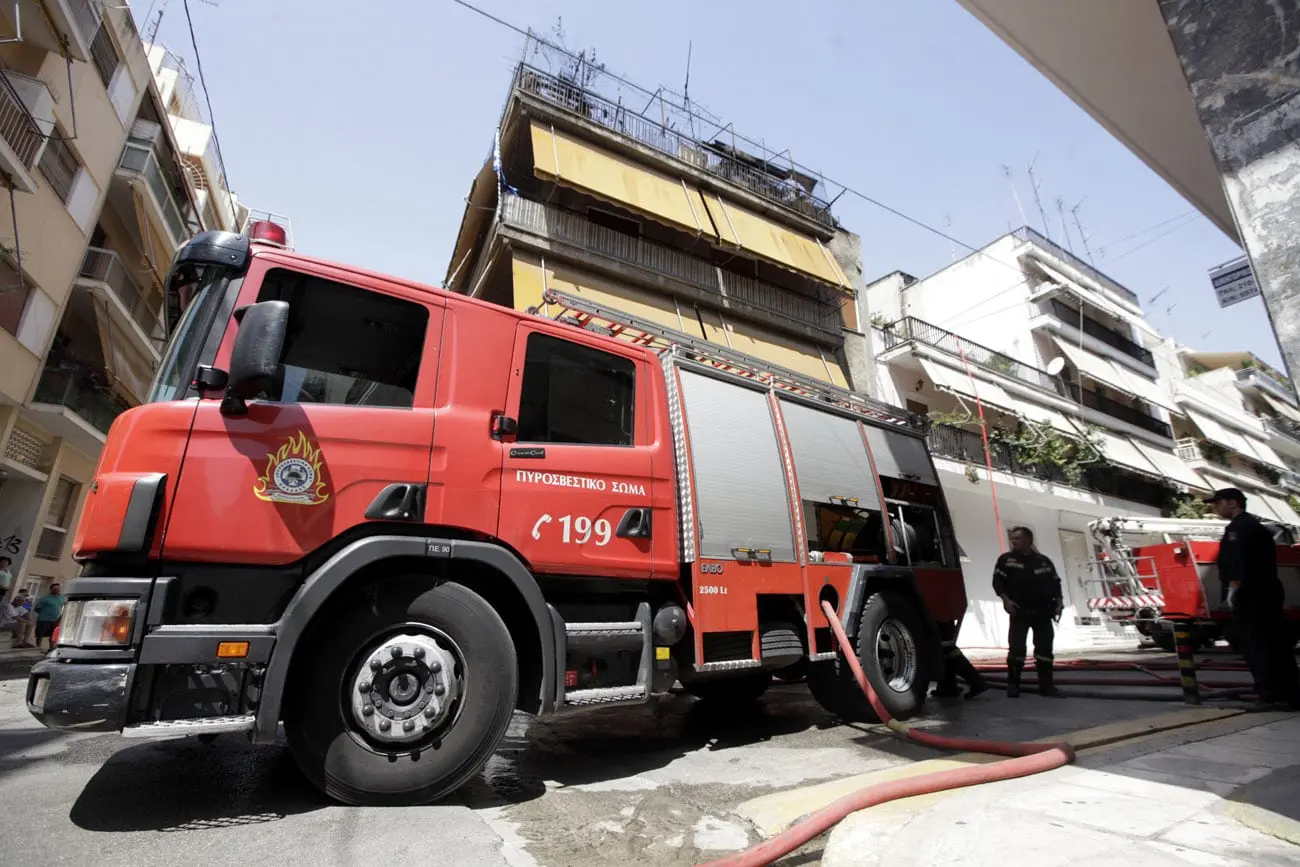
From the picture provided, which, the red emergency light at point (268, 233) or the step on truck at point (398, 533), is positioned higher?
the red emergency light at point (268, 233)

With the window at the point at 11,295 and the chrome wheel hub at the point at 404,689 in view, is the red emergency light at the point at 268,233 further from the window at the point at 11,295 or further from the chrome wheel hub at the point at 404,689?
the window at the point at 11,295

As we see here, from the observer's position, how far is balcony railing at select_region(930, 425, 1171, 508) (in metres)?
17.7

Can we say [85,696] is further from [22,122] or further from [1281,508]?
[1281,508]

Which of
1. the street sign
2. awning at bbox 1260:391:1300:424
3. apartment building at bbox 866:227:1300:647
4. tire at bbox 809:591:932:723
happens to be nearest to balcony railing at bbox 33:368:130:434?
tire at bbox 809:591:932:723

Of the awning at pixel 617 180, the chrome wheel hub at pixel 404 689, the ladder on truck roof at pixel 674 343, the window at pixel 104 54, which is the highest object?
the window at pixel 104 54

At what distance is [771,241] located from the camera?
57.2ft

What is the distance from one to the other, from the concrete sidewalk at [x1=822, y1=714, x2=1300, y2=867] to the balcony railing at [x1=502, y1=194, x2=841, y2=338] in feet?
45.2

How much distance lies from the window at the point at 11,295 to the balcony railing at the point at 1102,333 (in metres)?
28.6

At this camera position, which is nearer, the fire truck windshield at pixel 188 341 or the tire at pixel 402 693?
the tire at pixel 402 693

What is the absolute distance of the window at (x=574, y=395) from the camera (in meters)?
3.87

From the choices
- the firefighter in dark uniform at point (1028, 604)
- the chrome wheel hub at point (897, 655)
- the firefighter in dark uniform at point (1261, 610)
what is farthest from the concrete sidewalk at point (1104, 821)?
the firefighter in dark uniform at point (1028, 604)

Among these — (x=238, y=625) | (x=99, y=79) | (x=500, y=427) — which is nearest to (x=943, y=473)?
(x=500, y=427)

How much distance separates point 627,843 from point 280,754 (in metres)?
2.33

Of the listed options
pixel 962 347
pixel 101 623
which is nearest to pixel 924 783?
pixel 101 623
